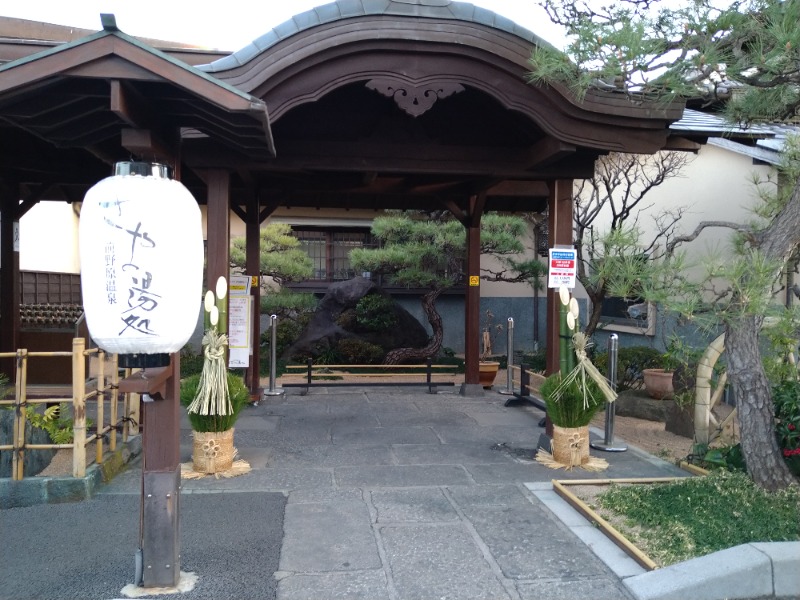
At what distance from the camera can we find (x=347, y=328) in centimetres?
1561

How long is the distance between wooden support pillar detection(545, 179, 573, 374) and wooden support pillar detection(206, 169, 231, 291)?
134 inches

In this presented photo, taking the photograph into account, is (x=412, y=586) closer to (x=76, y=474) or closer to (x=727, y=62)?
(x=76, y=474)

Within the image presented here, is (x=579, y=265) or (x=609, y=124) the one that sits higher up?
(x=609, y=124)

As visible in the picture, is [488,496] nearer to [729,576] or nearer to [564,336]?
[564,336]

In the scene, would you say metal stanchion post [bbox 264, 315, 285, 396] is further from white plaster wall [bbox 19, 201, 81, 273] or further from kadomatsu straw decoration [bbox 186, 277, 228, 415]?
white plaster wall [bbox 19, 201, 81, 273]

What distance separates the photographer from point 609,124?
21.9ft

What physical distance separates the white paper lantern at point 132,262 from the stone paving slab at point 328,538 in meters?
1.70

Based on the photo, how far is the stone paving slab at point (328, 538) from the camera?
4250 mm

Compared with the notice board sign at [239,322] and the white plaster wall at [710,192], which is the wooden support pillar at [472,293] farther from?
the notice board sign at [239,322]

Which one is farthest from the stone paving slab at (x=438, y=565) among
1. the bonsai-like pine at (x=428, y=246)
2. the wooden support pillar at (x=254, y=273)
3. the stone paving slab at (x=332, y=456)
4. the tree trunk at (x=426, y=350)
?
the tree trunk at (x=426, y=350)

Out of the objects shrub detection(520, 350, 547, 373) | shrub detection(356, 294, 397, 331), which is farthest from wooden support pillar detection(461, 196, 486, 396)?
shrub detection(520, 350, 547, 373)

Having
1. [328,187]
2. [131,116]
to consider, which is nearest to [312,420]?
[328,187]

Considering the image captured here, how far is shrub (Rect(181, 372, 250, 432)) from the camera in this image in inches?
239

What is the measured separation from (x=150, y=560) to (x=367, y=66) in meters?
4.30
